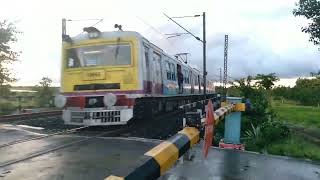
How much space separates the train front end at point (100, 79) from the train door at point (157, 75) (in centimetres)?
193

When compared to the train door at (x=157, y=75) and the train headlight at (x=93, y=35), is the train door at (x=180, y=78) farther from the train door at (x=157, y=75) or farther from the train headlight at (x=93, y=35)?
the train headlight at (x=93, y=35)

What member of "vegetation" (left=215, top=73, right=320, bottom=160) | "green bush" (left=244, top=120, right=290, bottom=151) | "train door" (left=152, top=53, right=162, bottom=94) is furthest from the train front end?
"green bush" (left=244, top=120, right=290, bottom=151)

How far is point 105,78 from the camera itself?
14.1m

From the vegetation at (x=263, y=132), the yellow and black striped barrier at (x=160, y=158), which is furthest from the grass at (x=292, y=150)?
the yellow and black striped barrier at (x=160, y=158)

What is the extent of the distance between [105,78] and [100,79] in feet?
0.52

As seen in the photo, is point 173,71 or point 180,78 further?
point 180,78

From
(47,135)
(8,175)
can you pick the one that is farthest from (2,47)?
(8,175)

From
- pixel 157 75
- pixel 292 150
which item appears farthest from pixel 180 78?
pixel 292 150

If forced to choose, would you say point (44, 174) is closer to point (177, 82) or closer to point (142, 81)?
point (142, 81)

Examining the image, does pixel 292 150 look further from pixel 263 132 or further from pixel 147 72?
pixel 147 72

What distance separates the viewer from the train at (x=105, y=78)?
1341 centimetres

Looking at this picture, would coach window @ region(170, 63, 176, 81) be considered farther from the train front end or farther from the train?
the train front end

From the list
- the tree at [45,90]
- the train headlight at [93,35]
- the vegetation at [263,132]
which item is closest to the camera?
the vegetation at [263,132]

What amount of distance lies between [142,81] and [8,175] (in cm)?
769
